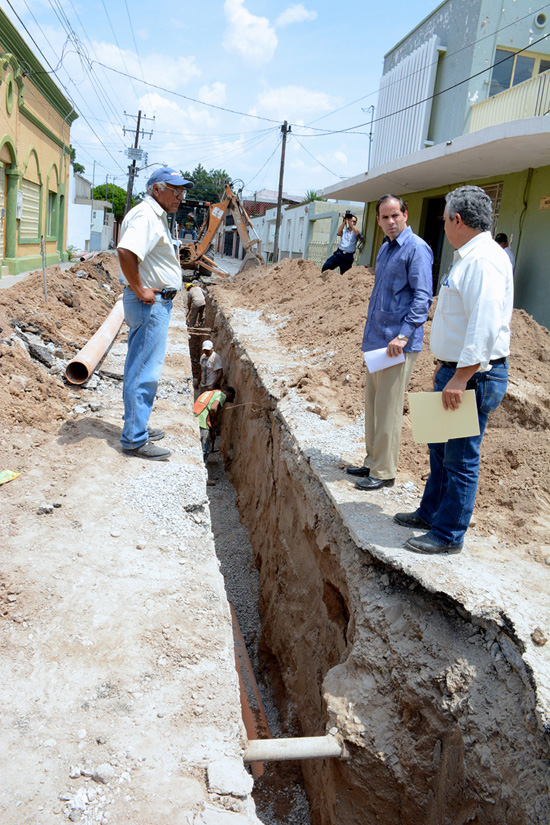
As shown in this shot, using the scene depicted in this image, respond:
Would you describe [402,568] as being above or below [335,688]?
above

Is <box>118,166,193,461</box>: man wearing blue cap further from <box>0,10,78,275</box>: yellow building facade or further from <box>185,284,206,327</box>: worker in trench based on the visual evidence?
<box>185,284,206,327</box>: worker in trench

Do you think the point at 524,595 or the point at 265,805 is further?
the point at 265,805

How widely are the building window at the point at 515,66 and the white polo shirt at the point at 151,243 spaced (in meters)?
11.6

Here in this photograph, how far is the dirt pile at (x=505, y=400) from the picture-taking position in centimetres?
415

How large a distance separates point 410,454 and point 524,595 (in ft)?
6.48

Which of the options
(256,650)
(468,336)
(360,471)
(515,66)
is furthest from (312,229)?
(468,336)

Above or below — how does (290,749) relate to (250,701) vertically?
above

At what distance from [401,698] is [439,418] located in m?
1.44

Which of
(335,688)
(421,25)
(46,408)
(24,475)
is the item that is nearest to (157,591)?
(335,688)

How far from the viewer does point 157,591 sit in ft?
10.0

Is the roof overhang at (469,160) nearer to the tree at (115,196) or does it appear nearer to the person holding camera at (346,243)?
the person holding camera at (346,243)

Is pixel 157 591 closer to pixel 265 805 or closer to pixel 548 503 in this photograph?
pixel 265 805

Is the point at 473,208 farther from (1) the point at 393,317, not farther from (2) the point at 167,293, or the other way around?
(2) the point at 167,293

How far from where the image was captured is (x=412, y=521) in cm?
374
